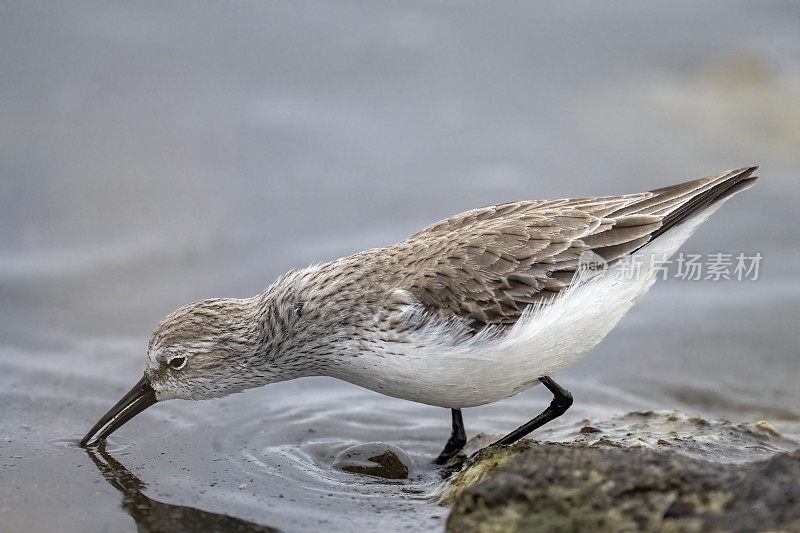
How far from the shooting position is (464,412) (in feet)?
29.8

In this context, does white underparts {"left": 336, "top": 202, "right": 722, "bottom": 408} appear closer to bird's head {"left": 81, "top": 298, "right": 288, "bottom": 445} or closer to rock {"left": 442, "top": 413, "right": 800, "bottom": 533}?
bird's head {"left": 81, "top": 298, "right": 288, "bottom": 445}

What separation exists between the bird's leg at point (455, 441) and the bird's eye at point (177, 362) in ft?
7.47

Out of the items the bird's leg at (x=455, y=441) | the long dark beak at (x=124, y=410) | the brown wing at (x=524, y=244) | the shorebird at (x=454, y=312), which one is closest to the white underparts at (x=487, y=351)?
the shorebird at (x=454, y=312)

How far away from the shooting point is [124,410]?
7.61 metres

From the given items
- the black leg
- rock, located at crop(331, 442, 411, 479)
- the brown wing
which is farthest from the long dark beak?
the black leg

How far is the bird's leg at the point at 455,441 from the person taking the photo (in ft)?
25.0

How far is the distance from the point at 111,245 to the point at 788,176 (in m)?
8.85

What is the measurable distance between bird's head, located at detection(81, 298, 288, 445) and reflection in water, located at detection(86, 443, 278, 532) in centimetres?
98

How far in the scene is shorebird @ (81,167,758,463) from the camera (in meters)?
6.79

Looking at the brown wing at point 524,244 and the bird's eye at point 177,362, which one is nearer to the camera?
the brown wing at point 524,244

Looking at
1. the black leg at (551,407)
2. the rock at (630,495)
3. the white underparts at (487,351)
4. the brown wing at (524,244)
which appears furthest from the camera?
the black leg at (551,407)

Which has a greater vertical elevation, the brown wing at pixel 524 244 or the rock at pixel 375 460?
the brown wing at pixel 524 244

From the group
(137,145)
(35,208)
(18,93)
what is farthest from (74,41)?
(35,208)

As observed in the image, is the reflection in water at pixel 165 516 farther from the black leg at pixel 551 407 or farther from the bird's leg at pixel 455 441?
the black leg at pixel 551 407
